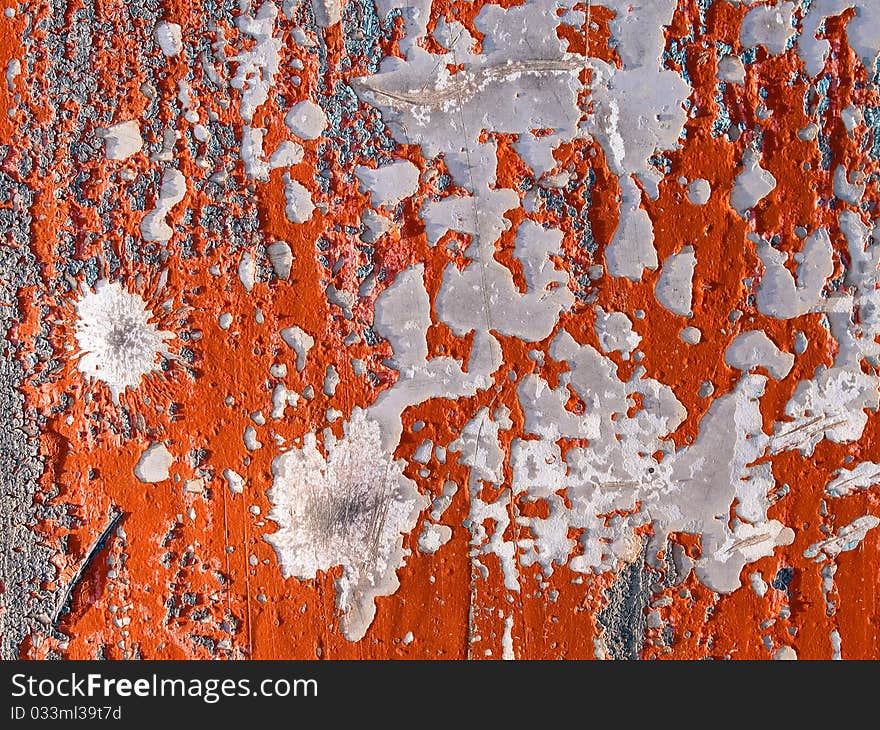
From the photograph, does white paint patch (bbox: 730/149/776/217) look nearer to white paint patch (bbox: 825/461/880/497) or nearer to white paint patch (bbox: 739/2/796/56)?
white paint patch (bbox: 739/2/796/56)

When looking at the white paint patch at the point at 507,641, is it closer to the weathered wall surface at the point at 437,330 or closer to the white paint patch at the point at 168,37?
the weathered wall surface at the point at 437,330

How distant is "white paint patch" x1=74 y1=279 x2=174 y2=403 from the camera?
1140mm

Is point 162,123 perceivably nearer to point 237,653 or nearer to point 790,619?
point 237,653

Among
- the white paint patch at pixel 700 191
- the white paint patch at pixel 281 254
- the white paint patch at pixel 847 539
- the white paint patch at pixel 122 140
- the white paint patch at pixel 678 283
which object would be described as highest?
the white paint patch at pixel 122 140

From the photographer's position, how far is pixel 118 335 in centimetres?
114

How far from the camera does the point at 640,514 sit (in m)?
1.16

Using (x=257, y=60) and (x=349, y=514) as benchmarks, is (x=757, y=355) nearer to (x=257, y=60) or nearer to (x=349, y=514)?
(x=349, y=514)

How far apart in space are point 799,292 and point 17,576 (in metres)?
1.82

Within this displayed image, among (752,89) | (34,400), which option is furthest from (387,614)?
(752,89)

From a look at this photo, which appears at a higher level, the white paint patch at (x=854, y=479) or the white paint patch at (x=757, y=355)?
the white paint patch at (x=757, y=355)

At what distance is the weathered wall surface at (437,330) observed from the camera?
1.13 m

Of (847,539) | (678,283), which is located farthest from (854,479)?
(678,283)

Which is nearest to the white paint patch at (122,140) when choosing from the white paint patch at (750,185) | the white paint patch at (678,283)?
the white paint patch at (678,283)

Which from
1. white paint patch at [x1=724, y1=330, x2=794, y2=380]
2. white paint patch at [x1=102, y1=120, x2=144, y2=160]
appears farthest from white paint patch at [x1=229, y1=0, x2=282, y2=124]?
white paint patch at [x1=724, y1=330, x2=794, y2=380]
